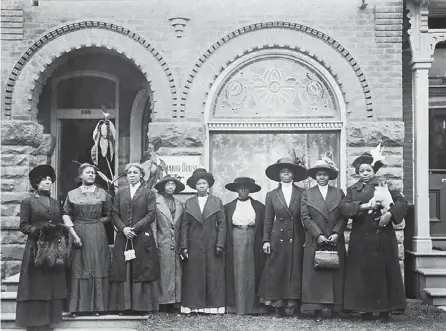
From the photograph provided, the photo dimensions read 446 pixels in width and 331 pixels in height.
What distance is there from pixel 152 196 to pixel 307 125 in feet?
10.1

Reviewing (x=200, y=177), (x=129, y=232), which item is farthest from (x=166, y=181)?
(x=129, y=232)

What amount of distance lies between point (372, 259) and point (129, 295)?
10.1 ft

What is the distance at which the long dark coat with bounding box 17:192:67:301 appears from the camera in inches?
303

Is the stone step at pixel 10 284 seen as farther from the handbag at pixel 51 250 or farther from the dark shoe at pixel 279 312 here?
the dark shoe at pixel 279 312

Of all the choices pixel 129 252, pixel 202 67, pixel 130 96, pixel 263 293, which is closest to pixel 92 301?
pixel 129 252

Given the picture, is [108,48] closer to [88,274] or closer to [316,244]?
[88,274]

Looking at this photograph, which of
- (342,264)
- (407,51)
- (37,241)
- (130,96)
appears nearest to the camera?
(37,241)

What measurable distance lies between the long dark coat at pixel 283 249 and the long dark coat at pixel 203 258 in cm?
57

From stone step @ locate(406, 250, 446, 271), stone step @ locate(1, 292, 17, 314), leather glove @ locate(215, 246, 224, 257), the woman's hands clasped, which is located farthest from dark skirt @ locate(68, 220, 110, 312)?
stone step @ locate(406, 250, 446, 271)

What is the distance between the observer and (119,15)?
400 inches

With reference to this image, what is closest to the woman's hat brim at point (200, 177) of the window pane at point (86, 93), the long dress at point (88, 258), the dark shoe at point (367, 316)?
the long dress at point (88, 258)

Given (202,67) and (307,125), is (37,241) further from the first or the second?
(307,125)

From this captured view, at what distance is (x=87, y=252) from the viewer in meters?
8.12

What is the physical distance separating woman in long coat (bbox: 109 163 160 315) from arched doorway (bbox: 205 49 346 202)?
7.40 feet
